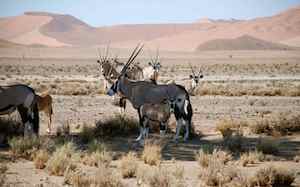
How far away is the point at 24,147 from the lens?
10.7 meters

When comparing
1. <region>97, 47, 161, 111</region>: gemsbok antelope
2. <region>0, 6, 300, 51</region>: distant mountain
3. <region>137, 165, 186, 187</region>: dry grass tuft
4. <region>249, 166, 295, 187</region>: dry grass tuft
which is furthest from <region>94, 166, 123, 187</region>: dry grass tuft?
<region>0, 6, 300, 51</region>: distant mountain

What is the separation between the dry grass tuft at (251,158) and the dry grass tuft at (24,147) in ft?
14.4

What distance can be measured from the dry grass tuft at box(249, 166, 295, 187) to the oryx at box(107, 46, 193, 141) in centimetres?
468

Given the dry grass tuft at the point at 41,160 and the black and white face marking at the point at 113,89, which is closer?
the dry grass tuft at the point at 41,160

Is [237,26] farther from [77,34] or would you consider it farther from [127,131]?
[127,131]

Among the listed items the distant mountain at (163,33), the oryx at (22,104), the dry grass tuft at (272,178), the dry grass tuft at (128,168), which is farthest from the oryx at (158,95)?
the distant mountain at (163,33)

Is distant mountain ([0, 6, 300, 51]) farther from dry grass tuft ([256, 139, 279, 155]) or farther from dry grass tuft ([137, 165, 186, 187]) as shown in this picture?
dry grass tuft ([137, 165, 186, 187])

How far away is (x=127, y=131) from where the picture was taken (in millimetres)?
13875

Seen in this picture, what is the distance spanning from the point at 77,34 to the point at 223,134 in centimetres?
18026

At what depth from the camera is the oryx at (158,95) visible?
1302 cm

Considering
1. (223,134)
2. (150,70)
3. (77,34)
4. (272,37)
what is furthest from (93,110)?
(77,34)

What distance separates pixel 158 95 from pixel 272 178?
5408 mm

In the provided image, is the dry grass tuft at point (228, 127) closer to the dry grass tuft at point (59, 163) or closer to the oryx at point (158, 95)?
the oryx at point (158, 95)

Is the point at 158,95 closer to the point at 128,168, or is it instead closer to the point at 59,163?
the point at 128,168
